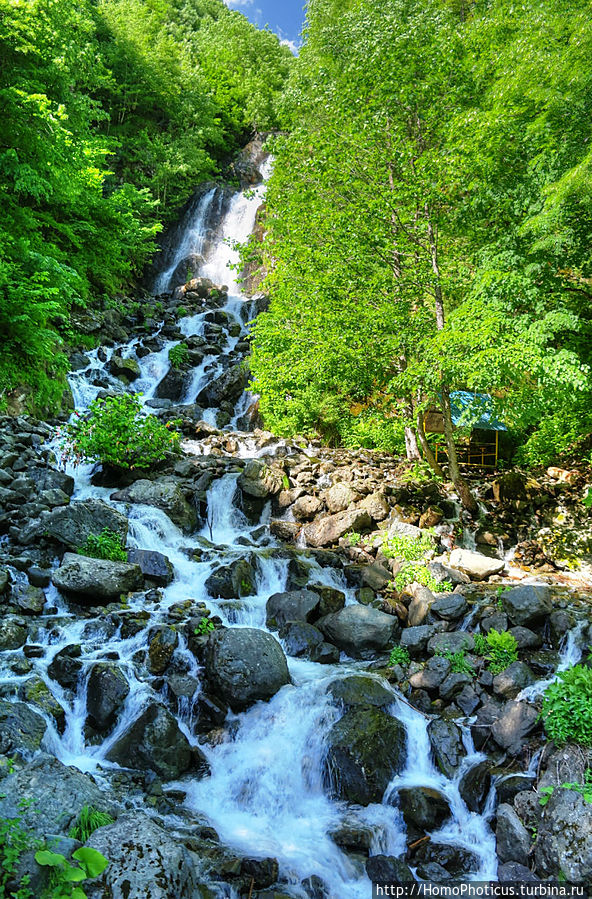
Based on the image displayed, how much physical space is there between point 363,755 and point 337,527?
5.29 metres

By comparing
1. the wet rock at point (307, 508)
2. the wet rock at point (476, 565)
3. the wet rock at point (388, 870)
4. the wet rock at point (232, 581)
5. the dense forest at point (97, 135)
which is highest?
the dense forest at point (97, 135)

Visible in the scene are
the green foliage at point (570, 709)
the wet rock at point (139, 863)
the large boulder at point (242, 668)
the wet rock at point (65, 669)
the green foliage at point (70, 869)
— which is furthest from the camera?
the large boulder at point (242, 668)

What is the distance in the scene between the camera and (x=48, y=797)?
144 inches

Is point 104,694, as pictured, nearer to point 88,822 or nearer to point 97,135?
point 88,822

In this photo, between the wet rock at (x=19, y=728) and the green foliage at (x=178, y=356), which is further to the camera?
the green foliage at (x=178, y=356)

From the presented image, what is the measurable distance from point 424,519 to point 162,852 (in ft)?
27.1

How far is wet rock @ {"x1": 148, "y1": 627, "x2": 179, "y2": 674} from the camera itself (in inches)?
239

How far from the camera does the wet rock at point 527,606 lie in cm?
674

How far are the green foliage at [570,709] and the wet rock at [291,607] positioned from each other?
136 inches

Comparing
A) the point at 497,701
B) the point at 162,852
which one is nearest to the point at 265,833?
the point at 162,852

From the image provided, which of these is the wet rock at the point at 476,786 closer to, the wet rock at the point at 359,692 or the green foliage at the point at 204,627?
the wet rock at the point at 359,692

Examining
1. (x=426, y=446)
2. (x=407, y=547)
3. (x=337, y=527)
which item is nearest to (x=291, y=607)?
(x=407, y=547)

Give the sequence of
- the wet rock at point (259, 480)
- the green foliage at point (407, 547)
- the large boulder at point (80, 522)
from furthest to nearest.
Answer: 1. the wet rock at point (259, 480)
2. the green foliage at point (407, 547)
3. the large boulder at point (80, 522)

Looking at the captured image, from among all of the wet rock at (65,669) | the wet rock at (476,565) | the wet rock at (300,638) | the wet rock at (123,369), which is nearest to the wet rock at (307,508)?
the wet rock at (476,565)
